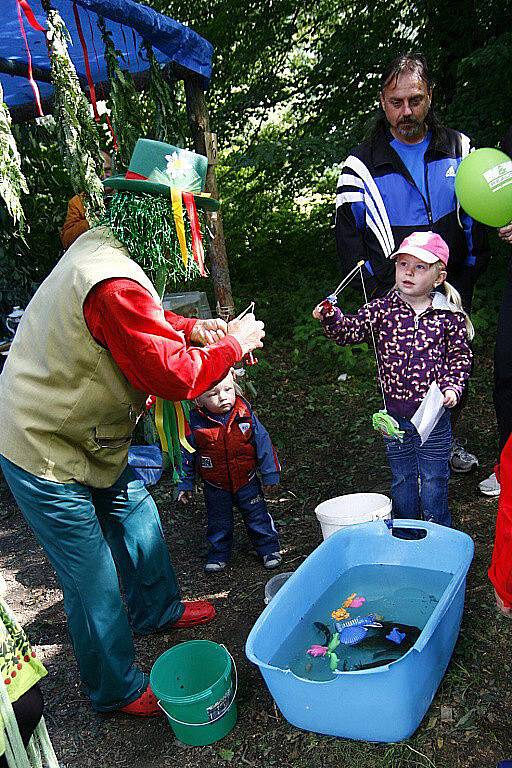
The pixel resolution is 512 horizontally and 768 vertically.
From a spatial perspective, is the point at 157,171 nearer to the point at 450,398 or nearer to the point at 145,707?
the point at 450,398

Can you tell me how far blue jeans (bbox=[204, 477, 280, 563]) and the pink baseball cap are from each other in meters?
1.32

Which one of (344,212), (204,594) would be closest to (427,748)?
(204,594)

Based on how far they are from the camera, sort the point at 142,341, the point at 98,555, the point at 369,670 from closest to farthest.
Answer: the point at 369,670, the point at 142,341, the point at 98,555

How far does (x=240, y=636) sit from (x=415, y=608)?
751 mm

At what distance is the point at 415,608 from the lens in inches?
111

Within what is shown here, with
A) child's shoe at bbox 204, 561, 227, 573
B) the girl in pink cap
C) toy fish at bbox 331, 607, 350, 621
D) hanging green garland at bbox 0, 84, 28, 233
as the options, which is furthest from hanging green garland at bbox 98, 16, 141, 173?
toy fish at bbox 331, 607, 350, 621

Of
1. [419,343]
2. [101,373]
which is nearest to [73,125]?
[101,373]

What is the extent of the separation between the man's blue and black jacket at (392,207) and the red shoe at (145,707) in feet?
6.82

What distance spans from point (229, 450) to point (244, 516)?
39cm

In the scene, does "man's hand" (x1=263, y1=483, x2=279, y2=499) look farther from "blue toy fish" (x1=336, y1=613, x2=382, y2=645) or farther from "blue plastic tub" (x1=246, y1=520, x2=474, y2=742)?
"blue toy fish" (x1=336, y1=613, x2=382, y2=645)

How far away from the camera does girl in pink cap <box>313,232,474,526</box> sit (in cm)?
301

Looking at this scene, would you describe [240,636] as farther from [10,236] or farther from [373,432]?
[10,236]

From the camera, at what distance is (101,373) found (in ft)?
7.64

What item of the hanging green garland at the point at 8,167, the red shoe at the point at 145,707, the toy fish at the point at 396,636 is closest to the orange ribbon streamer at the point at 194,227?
the hanging green garland at the point at 8,167
